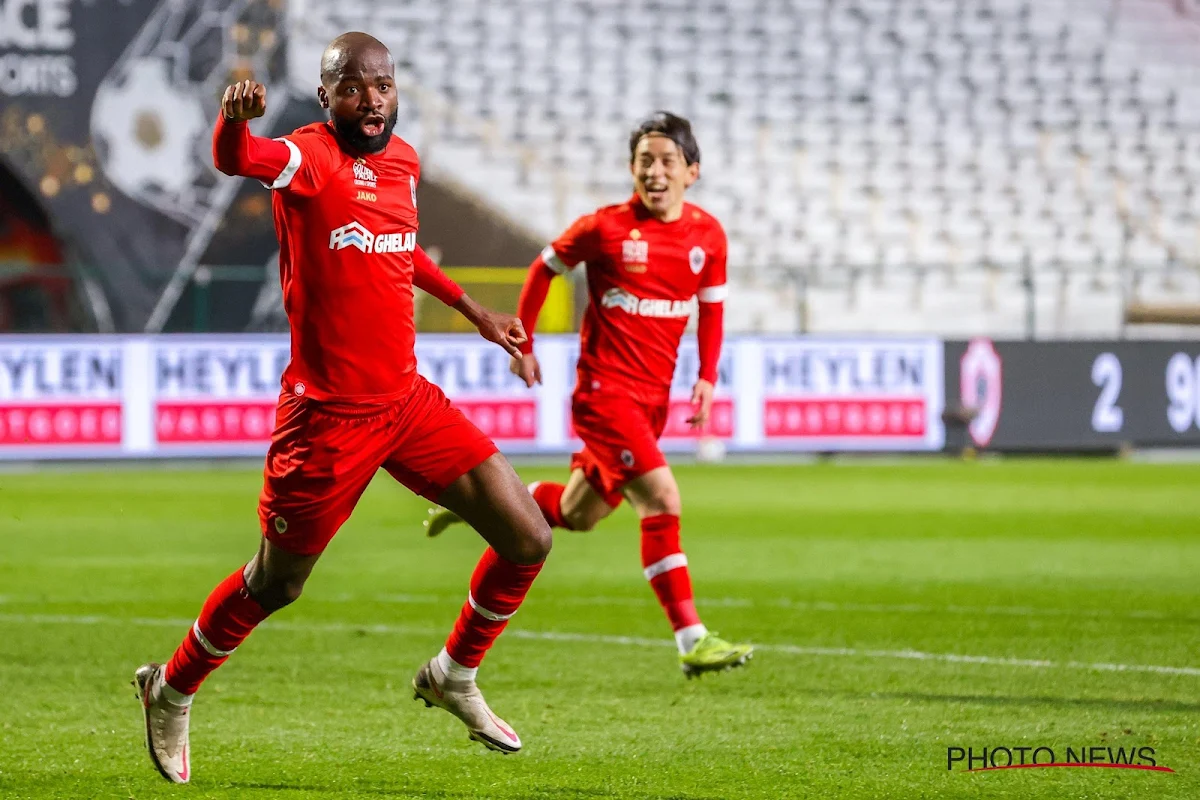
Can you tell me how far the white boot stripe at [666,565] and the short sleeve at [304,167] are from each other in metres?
2.37

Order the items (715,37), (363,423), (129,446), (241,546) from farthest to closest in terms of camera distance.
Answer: (715,37) < (129,446) < (241,546) < (363,423)

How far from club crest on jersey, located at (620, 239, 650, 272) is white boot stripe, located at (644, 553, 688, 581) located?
1147 millimetres

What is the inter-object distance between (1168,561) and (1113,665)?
Result: 396 centimetres

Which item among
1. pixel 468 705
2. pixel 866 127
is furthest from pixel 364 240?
pixel 866 127

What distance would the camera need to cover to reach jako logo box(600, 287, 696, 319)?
6.83m

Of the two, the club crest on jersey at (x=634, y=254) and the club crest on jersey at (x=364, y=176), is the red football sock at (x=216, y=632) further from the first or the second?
the club crest on jersey at (x=634, y=254)

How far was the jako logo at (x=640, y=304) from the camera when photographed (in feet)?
22.4

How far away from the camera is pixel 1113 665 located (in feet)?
21.2

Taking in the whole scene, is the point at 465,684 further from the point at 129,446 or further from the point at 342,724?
the point at 129,446

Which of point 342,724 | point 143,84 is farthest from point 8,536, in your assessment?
point 143,84

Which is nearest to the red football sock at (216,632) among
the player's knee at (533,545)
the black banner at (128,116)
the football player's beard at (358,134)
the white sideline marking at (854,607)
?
the player's knee at (533,545)

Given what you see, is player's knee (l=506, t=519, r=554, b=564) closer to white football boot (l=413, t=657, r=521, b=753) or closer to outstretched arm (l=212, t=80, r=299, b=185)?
white football boot (l=413, t=657, r=521, b=753)

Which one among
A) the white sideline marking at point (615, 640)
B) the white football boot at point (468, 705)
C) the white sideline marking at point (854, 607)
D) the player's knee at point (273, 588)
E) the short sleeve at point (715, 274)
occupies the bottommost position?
the white sideline marking at point (854, 607)

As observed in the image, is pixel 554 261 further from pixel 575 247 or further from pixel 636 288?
pixel 636 288
